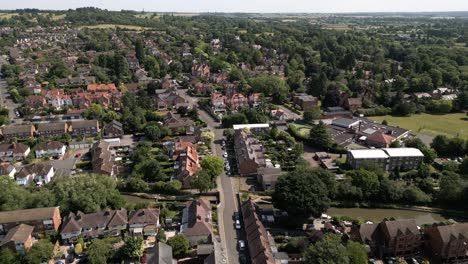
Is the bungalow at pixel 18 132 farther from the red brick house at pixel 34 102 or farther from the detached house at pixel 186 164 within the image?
the detached house at pixel 186 164

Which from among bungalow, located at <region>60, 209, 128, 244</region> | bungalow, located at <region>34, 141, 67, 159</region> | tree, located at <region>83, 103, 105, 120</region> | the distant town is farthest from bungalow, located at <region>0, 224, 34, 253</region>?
tree, located at <region>83, 103, 105, 120</region>

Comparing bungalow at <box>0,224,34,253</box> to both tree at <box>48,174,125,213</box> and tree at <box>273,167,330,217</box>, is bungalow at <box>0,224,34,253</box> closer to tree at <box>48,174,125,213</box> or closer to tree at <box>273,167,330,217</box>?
tree at <box>48,174,125,213</box>

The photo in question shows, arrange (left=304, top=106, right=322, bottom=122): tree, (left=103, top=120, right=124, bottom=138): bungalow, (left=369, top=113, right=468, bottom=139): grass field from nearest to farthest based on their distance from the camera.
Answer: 1. (left=103, top=120, right=124, bottom=138): bungalow
2. (left=369, top=113, right=468, bottom=139): grass field
3. (left=304, top=106, right=322, bottom=122): tree

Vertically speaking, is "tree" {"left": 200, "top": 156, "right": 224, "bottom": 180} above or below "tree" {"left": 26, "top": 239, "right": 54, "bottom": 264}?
above

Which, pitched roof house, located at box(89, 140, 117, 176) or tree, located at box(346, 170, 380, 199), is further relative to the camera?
pitched roof house, located at box(89, 140, 117, 176)

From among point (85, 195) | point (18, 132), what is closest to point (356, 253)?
point (85, 195)

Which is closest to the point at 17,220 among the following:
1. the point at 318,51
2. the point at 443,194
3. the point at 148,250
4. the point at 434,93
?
the point at 148,250
